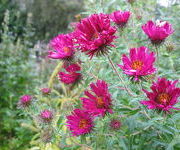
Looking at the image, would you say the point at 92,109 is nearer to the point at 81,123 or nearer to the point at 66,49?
the point at 81,123

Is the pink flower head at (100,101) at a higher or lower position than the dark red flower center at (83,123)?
higher

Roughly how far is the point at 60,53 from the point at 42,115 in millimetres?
323

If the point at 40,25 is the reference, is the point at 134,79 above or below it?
below

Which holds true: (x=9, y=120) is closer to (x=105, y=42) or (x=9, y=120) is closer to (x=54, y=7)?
(x=105, y=42)

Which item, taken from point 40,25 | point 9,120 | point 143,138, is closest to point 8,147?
point 9,120

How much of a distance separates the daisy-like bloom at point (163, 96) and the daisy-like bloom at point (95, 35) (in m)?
0.19

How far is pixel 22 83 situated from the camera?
2.96m

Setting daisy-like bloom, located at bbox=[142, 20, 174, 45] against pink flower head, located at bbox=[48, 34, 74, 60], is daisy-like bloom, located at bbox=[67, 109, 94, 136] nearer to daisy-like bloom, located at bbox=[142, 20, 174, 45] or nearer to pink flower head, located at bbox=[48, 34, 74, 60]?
pink flower head, located at bbox=[48, 34, 74, 60]

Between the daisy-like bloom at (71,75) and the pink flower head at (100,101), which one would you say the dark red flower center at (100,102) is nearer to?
the pink flower head at (100,101)

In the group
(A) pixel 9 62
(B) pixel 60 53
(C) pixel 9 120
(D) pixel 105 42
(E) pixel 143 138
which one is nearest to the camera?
(D) pixel 105 42

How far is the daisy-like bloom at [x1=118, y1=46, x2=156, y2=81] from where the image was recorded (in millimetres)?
841

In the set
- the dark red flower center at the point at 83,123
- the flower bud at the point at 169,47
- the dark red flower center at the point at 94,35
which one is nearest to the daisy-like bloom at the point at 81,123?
the dark red flower center at the point at 83,123

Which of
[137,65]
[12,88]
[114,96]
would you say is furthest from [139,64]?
[12,88]

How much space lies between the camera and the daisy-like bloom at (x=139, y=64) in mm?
841
